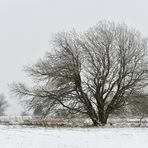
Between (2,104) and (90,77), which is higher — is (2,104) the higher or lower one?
the higher one

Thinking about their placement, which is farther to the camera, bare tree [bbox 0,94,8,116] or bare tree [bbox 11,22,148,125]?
bare tree [bbox 0,94,8,116]

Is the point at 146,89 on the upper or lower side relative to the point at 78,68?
lower

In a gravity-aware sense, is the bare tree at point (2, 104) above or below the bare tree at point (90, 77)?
above

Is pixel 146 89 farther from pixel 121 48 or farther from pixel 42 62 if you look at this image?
pixel 42 62

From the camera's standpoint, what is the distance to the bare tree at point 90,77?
31.7 m

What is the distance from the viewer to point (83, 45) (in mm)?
32750

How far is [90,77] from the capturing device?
3222cm

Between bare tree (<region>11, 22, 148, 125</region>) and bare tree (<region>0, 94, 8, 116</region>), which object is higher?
bare tree (<region>0, 94, 8, 116</region>)

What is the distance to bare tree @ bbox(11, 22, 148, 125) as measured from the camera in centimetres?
3170

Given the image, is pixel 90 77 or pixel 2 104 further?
pixel 2 104

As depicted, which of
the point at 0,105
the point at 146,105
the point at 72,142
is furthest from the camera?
the point at 0,105

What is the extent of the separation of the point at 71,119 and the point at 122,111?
15.2ft

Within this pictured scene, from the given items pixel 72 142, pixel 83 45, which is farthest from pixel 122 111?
pixel 72 142

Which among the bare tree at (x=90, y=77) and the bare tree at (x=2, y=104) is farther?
the bare tree at (x=2, y=104)
